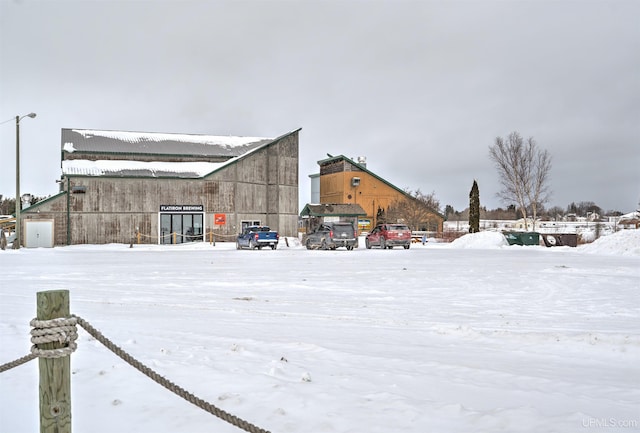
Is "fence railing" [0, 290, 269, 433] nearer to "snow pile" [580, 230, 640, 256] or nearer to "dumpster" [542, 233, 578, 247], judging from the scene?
"snow pile" [580, 230, 640, 256]

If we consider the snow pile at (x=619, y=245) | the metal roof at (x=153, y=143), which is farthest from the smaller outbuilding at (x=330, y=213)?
the snow pile at (x=619, y=245)

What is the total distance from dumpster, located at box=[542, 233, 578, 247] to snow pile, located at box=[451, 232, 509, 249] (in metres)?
3.04

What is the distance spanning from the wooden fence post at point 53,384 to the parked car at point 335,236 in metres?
32.7

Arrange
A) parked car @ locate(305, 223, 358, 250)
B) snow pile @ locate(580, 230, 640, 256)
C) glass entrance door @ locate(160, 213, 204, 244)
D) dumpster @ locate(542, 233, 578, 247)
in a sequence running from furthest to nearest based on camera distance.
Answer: glass entrance door @ locate(160, 213, 204, 244) → dumpster @ locate(542, 233, 578, 247) → parked car @ locate(305, 223, 358, 250) → snow pile @ locate(580, 230, 640, 256)

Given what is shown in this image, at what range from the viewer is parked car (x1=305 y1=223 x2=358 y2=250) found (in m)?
36.3

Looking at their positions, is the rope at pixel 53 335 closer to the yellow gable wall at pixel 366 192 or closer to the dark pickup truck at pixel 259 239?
the dark pickup truck at pixel 259 239

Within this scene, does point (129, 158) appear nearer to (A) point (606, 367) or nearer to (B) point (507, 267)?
(B) point (507, 267)

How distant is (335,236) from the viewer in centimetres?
3634

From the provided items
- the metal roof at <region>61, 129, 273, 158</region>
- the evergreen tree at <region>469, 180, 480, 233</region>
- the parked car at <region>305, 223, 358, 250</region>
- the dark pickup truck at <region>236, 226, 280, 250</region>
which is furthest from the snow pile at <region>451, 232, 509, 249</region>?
the metal roof at <region>61, 129, 273, 158</region>

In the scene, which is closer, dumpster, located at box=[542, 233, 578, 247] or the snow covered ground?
the snow covered ground

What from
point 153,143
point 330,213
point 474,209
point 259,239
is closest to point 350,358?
point 259,239

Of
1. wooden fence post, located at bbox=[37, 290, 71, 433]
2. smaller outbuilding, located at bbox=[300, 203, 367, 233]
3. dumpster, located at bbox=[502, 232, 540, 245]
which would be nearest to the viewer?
wooden fence post, located at bbox=[37, 290, 71, 433]

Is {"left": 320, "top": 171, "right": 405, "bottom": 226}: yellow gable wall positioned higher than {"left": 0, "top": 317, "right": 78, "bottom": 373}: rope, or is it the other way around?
{"left": 320, "top": 171, "right": 405, "bottom": 226}: yellow gable wall

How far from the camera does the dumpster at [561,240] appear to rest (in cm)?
3862
